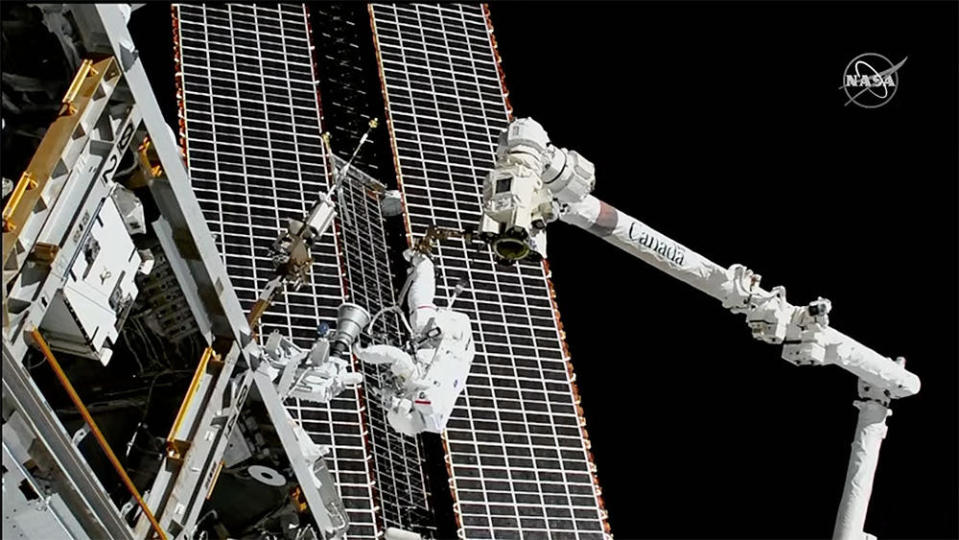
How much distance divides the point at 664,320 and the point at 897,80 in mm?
2396

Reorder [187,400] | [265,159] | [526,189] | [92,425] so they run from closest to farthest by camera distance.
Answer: [92,425], [187,400], [526,189], [265,159]

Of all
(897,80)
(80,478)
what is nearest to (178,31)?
(897,80)

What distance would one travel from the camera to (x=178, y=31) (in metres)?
10.9

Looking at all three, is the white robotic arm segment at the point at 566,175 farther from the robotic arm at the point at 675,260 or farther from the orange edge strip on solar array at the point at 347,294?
the orange edge strip on solar array at the point at 347,294

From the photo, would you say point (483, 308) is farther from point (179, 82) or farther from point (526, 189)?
point (526, 189)

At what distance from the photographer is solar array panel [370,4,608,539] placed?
992 centimetres

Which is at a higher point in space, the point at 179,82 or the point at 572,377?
the point at 179,82

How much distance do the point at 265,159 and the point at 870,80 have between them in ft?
12.5

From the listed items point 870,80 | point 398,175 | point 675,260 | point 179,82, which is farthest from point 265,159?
point 870,80

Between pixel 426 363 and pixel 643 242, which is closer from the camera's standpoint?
pixel 426 363

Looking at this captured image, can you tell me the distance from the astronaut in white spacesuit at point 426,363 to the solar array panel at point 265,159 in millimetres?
1618

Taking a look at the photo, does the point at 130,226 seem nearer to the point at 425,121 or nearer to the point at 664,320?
the point at 425,121

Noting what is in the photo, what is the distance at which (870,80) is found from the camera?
11.0 meters

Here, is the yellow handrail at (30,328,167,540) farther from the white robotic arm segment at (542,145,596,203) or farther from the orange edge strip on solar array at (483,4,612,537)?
the orange edge strip on solar array at (483,4,612,537)
